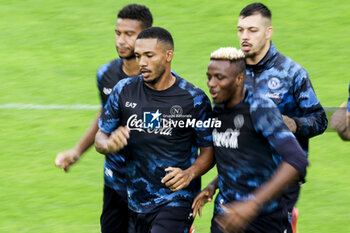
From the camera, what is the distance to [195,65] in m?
13.9

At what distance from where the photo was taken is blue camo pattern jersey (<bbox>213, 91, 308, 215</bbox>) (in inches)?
249

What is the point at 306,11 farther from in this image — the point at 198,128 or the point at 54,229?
the point at 198,128

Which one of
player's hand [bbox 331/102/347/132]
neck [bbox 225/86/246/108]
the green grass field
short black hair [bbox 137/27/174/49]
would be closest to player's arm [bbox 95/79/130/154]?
short black hair [bbox 137/27/174/49]

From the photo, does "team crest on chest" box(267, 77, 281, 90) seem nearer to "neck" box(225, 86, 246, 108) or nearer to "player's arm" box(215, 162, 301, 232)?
"neck" box(225, 86, 246, 108)

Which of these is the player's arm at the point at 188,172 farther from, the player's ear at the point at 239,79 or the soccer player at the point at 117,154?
the soccer player at the point at 117,154

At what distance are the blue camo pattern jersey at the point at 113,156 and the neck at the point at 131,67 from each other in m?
0.05

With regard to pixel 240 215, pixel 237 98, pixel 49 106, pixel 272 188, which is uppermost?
pixel 237 98

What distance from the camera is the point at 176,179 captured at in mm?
6711

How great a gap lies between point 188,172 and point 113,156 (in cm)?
109

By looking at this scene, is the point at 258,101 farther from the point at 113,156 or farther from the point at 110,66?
the point at 110,66

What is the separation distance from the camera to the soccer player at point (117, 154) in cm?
753

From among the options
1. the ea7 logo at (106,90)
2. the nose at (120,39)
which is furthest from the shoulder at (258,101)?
the ea7 logo at (106,90)

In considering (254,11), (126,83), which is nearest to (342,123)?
(254,11)

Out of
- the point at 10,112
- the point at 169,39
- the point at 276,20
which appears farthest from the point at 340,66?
the point at 169,39
